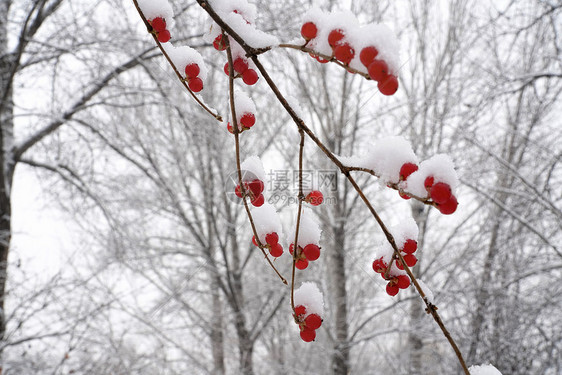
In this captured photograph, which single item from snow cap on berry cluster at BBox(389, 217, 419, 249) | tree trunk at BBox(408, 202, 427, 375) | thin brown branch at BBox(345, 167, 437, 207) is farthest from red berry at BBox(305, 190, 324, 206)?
tree trunk at BBox(408, 202, 427, 375)

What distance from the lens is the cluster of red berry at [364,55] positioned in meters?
0.60

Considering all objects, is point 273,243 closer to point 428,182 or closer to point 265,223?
point 265,223

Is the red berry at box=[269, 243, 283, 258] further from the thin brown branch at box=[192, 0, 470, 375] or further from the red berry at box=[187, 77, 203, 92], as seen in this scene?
the red berry at box=[187, 77, 203, 92]

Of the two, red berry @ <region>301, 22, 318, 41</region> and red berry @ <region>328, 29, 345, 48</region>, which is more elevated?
red berry @ <region>301, 22, 318, 41</region>

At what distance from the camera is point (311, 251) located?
2.79 ft

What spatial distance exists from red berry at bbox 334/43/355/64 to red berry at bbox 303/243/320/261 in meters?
0.41

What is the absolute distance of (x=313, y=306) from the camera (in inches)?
35.2

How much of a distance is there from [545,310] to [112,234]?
470 cm

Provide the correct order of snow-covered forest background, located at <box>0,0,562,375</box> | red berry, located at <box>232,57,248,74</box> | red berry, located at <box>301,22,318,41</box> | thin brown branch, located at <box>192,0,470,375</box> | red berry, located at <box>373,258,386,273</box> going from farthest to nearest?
snow-covered forest background, located at <box>0,0,562,375</box> → red berry, located at <box>373,258,386,273</box> → red berry, located at <box>232,57,248,74</box> → red berry, located at <box>301,22,318,41</box> → thin brown branch, located at <box>192,0,470,375</box>

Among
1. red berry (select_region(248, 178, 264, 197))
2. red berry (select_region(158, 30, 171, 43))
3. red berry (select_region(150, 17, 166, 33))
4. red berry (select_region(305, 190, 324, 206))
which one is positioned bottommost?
red berry (select_region(248, 178, 264, 197))

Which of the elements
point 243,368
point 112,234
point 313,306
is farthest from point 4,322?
point 313,306

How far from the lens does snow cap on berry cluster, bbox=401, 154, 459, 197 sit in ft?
2.16

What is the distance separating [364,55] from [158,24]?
1.64 feet

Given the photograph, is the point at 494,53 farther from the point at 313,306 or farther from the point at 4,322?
the point at 4,322
